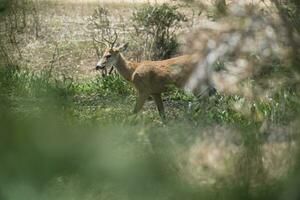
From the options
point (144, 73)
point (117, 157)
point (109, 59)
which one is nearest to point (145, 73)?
point (144, 73)

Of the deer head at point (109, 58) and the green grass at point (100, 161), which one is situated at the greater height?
the green grass at point (100, 161)

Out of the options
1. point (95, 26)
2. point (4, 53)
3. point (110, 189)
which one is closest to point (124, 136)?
point (110, 189)

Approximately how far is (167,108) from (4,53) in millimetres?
7228

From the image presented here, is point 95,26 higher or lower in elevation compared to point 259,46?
lower

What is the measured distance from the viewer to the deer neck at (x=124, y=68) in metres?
9.52

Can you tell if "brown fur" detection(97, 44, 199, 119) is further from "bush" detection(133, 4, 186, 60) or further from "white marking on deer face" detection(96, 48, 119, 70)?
"bush" detection(133, 4, 186, 60)

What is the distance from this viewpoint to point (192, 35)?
182 cm

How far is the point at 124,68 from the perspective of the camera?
378 inches

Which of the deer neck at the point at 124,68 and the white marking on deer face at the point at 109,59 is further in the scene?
the white marking on deer face at the point at 109,59

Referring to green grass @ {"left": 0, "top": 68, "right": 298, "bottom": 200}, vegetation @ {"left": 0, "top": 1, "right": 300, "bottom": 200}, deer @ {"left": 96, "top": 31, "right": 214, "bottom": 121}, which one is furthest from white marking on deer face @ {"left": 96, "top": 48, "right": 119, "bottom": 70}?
green grass @ {"left": 0, "top": 68, "right": 298, "bottom": 200}

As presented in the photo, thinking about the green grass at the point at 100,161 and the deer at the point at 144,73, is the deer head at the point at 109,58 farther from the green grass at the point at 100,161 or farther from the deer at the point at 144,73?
the green grass at the point at 100,161

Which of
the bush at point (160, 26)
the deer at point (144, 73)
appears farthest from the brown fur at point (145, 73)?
the bush at point (160, 26)

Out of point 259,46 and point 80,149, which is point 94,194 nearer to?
point 80,149

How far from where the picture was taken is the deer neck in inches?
375
